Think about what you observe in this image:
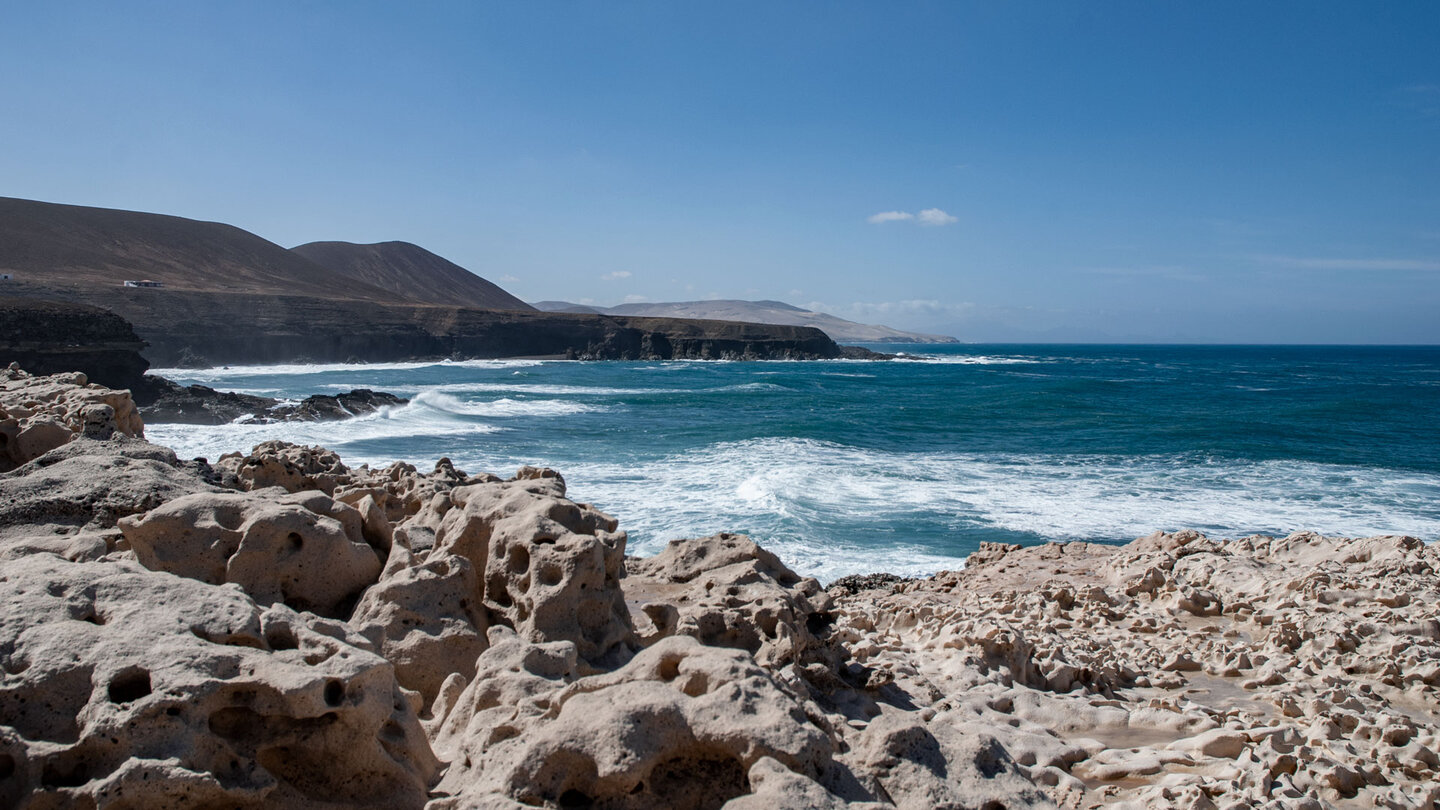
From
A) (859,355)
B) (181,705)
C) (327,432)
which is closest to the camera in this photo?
(181,705)

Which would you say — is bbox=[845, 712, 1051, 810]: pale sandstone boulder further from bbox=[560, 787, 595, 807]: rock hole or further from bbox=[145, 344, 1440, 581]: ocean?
bbox=[145, 344, 1440, 581]: ocean

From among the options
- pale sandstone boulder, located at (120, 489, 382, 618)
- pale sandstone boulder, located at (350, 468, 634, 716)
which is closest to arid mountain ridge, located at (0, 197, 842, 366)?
pale sandstone boulder, located at (120, 489, 382, 618)

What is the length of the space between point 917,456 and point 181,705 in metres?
19.2

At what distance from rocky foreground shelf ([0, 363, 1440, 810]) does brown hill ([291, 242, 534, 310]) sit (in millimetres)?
111326

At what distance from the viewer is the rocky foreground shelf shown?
2379mm

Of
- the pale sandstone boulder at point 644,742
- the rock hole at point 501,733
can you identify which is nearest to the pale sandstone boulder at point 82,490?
the rock hole at point 501,733

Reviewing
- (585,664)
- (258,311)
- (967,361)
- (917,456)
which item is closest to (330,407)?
(917,456)

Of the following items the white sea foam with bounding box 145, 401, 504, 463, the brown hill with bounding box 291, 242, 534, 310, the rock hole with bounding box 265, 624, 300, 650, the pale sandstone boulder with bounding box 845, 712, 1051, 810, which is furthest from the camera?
the brown hill with bounding box 291, 242, 534, 310

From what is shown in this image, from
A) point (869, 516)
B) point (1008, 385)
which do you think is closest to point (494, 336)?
point (1008, 385)

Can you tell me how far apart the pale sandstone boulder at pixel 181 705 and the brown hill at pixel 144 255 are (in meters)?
60.8

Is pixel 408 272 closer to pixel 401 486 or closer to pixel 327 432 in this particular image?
pixel 327 432

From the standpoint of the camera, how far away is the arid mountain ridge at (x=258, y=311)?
52.3m

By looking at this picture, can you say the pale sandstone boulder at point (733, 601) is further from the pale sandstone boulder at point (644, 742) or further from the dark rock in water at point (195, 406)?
the dark rock in water at point (195, 406)

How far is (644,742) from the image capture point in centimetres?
240
